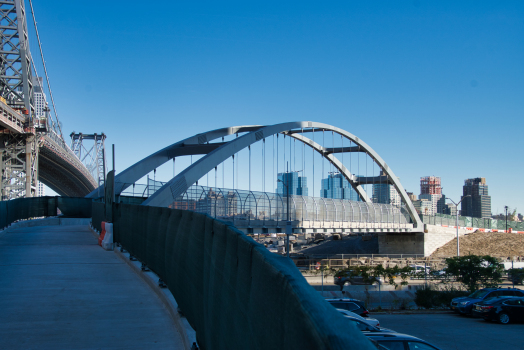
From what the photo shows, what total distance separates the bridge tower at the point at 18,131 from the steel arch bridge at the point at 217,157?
24.3 ft

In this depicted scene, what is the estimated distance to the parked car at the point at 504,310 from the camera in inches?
748

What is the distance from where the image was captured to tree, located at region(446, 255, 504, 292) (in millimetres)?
26828

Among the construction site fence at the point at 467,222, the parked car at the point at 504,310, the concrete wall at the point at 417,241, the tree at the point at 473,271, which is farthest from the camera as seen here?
the construction site fence at the point at 467,222

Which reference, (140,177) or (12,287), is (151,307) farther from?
(140,177)

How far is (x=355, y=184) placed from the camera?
58281mm

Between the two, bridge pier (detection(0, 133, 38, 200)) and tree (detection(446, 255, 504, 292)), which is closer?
tree (detection(446, 255, 504, 292))

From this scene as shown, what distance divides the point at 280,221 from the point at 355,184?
29950 millimetres

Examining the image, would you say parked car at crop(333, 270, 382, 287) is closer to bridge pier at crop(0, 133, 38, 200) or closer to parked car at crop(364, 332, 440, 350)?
parked car at crop(364, 332, 440, 350)

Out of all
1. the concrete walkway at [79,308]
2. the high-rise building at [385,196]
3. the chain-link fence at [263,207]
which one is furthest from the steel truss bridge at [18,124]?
the high-rise building at [385,196]

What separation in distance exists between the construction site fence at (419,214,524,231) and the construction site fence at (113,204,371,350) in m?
55.0

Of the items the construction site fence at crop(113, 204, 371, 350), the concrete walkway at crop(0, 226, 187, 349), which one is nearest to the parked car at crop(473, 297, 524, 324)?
the concrete walkway at crop(0, 226, 187, 349)

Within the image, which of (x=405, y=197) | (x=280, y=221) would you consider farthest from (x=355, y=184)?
(x=280, y=221)

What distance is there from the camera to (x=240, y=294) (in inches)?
134

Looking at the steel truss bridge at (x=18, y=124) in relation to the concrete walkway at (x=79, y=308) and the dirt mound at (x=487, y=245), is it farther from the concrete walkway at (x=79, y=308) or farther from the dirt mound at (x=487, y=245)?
the dirt mound at (x=487, y=245)
